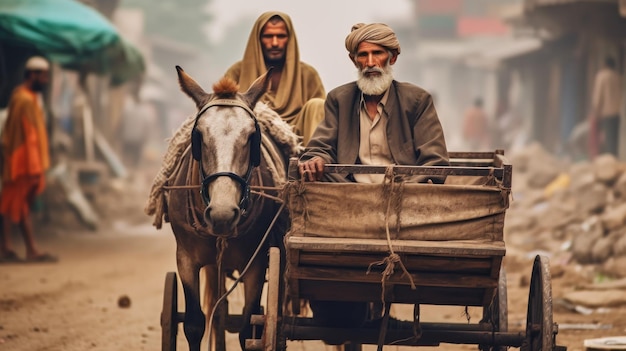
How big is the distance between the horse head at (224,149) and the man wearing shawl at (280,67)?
4.50 feet

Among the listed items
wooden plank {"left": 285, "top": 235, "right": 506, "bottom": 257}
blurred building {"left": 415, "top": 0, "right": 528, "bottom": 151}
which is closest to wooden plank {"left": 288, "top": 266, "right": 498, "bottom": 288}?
wooden plank {"left": 285, "top": 235, "right": 506, "bottom": 257}

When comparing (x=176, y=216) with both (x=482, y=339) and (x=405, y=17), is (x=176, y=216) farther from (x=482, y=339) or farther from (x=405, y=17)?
(x=405, y=17)

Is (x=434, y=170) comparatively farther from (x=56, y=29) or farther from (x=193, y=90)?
(x=56, y=29)

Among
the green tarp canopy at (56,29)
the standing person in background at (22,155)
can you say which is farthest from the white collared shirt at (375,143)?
the green tarp canopy at (56,29)

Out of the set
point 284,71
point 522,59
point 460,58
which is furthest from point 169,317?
point 460,58

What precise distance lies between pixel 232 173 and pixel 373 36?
1049mm

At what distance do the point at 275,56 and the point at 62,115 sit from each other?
75.3 ft

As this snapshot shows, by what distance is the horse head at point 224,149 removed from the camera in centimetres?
545

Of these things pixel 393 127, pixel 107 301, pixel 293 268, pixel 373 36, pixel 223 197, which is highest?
pixel 373 36

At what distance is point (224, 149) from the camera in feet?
18.4

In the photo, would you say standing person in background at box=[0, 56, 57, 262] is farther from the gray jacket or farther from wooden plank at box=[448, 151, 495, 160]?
the gray jacket

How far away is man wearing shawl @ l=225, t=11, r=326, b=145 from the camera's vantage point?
745 cm

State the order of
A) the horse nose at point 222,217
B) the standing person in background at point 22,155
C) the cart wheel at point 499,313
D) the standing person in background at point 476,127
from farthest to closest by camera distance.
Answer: the standing person in background at point 476,127
the standing person in background at point 22,155
the cart wheel at point 499,313
the horse nose at point 222,217

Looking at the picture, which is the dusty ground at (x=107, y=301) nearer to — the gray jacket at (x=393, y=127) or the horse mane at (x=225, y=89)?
the gray jacket at (x=393, y=127)
